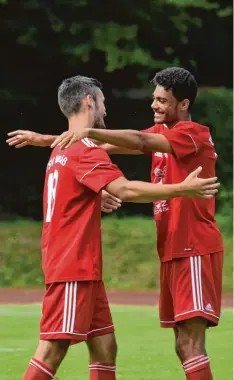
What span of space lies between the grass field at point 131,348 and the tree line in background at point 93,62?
7714 mm

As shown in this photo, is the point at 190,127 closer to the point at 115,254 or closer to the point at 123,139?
the point at 123,139

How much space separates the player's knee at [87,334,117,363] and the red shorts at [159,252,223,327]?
1.39ft

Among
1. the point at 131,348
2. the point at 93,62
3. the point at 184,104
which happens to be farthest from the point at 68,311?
the point at 93,62

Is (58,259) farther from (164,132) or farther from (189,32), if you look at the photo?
(189,32)

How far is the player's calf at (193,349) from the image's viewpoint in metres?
7.59

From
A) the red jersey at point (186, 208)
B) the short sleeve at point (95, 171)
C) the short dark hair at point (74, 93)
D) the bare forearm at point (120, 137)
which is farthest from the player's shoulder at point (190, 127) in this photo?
the short sleeve at point (95, 171)

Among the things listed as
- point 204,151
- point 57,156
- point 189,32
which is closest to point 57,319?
point 57,156

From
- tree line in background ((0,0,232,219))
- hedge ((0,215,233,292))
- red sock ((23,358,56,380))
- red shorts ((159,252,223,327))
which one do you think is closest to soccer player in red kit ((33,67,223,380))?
red shorts ((159,252,223,327))

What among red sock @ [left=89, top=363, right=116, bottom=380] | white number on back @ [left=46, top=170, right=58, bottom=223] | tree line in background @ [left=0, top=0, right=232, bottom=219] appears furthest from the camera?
tree line in background @ [left=0, top=0, right=232, bottom=219]

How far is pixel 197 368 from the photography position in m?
7.58

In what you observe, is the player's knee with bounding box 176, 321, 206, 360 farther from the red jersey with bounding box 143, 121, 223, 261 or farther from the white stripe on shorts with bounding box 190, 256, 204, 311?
the red jersey with bounding box 143, 121, 223, 261

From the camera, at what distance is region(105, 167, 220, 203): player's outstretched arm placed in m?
6.79

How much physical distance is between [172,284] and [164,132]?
3.08ft

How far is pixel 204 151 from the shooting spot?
7.64 meters
